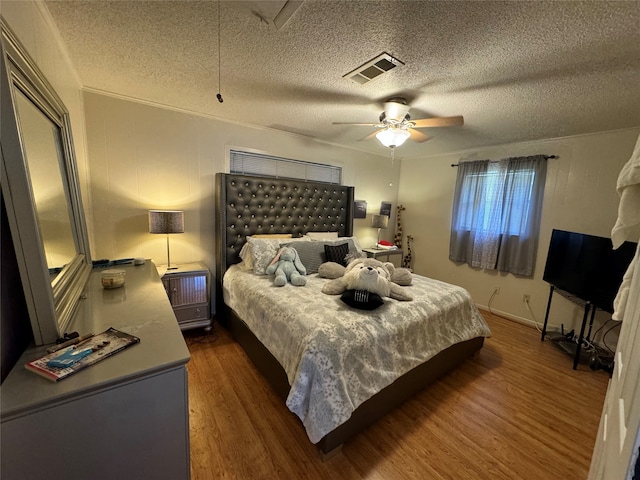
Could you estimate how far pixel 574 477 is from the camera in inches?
55.6

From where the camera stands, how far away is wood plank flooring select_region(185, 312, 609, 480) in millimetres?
1424

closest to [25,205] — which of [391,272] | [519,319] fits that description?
[391,272]

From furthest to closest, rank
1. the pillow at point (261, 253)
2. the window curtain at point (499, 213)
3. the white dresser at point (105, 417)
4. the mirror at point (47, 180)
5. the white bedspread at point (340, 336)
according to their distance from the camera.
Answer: the window curtain at point (499, 213), the pillow at point (261, 253), the white bedspread at point (340, 336), the mirror at point (47, 180), the white dresser at point (105, 417)

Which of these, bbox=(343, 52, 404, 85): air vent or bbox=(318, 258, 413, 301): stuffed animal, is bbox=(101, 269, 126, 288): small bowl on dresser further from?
bbox=(343, 52, 404, 85): air vent

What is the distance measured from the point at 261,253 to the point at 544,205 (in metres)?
3.51

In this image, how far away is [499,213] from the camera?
3.48m

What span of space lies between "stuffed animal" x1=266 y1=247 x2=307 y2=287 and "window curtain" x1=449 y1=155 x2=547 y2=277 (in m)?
2.70

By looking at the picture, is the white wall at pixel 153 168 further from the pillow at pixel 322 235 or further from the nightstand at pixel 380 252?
the nightstand at pixel 380 252

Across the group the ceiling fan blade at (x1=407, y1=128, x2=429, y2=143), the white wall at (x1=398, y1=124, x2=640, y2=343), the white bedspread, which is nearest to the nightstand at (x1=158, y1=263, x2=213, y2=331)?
the white bedspread

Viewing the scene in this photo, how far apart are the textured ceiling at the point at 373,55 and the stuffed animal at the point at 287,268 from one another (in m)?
1.46

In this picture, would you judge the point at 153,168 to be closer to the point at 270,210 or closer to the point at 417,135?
the point at 270,210

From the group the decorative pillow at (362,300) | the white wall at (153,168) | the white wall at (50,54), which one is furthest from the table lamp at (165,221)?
the decorative pillow at (362,300)

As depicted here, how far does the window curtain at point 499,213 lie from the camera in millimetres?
3238

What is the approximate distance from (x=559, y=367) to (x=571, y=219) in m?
1.72
